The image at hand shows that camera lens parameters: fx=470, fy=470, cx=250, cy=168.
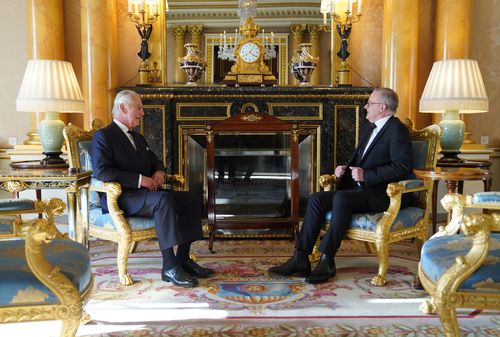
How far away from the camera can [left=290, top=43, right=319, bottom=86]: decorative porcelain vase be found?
5.08 m

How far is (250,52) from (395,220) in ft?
8.75

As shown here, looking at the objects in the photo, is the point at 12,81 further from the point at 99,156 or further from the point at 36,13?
the point at 99,156

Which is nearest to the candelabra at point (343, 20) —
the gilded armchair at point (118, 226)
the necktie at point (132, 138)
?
the necktie at point (132, 138)

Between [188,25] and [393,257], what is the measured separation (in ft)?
10.8

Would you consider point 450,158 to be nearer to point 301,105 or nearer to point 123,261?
point 301,105

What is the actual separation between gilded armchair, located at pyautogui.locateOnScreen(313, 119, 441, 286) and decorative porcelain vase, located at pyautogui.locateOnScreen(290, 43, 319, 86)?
1.74 m

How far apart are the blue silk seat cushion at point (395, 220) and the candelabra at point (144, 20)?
9.33 ft

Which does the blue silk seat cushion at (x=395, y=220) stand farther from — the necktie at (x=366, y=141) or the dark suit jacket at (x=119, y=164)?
the dark suit jacket at (x=119, y=164)

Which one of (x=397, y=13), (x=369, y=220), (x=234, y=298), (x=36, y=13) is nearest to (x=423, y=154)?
(x=369, y=220)

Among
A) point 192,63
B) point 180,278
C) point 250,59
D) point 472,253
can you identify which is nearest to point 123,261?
point 180,278

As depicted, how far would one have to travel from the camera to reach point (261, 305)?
2.84m

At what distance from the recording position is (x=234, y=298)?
295cm

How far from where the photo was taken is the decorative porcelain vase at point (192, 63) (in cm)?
511

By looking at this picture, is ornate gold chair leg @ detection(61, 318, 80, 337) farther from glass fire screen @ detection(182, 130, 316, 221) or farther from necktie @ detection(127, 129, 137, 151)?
glass fire screen @ detection(182, 130, 316, 221)
